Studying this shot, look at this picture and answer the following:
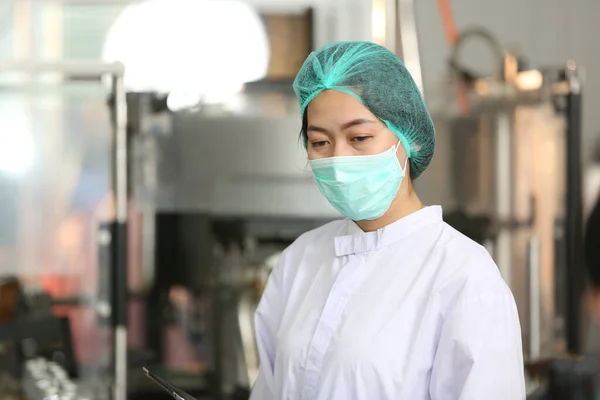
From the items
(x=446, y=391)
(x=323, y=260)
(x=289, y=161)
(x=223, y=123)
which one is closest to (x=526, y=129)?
(x=289, y=161)

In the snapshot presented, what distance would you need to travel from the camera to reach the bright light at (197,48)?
98.7 inches

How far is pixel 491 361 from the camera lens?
1104 millimetres

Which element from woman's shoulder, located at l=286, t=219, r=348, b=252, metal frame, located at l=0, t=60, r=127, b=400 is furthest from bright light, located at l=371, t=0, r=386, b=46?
woman's shoulder, located at l=286, t=219, r=348, b=252

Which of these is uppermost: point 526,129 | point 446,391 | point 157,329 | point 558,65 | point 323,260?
point 558,65

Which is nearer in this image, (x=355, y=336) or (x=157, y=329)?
(x=355, y=336)

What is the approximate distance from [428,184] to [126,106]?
0.85 meters

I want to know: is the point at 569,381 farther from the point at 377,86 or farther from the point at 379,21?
the point at 379,21

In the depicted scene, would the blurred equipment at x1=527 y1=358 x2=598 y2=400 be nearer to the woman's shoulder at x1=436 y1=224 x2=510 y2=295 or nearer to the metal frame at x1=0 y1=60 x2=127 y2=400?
the woman's shoulder at x1=436 y1=224 x2=510 y2=295

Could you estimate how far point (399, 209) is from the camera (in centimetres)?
127

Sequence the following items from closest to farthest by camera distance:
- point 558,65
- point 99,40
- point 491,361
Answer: point 491,361
point 99,40
point 558,65

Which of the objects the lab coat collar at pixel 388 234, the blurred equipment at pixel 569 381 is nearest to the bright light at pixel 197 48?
the blurred equipment at pixel 569 381

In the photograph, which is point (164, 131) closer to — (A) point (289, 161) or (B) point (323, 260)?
(A) point (289, 161)

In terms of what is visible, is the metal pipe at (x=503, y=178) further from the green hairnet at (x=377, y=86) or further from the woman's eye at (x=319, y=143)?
the woman's eye at (x=319, y=143)

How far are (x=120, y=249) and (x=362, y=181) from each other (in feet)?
4.37
